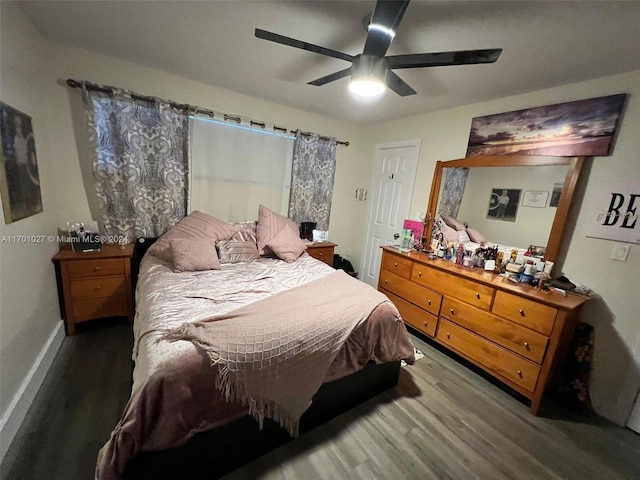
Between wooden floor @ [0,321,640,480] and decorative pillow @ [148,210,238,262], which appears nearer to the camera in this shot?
wooden floor @ [0,321,640,480]

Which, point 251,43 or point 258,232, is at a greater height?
point 251,43

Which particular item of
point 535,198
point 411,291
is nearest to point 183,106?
point 411,291

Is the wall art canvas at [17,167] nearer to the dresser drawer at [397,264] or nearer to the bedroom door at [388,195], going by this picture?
the dresser drawer at [397,264]

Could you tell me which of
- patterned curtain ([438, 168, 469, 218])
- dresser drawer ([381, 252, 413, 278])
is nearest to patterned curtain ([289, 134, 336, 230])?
dresser drawer ([381, 252, 413, 278])

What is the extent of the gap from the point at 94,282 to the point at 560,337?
357cm

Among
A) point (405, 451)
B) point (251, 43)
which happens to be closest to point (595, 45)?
point (251, 43)

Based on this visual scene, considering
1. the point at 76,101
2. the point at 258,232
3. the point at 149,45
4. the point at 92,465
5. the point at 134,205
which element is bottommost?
the point at 92,465

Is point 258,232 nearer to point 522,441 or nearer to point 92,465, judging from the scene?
point 92,465

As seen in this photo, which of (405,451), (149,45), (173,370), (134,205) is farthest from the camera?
(134,205)

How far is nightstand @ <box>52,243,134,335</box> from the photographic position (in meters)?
2.15

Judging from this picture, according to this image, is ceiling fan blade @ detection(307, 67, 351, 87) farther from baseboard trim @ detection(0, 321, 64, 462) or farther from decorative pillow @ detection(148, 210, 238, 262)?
baseboard trim @ detection(0, 321, 64, 462)

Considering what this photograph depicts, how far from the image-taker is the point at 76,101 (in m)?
2.25

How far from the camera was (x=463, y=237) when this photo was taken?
2633 mm

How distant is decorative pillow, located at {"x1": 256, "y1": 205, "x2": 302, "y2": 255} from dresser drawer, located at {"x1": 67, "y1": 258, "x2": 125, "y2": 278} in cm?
124
